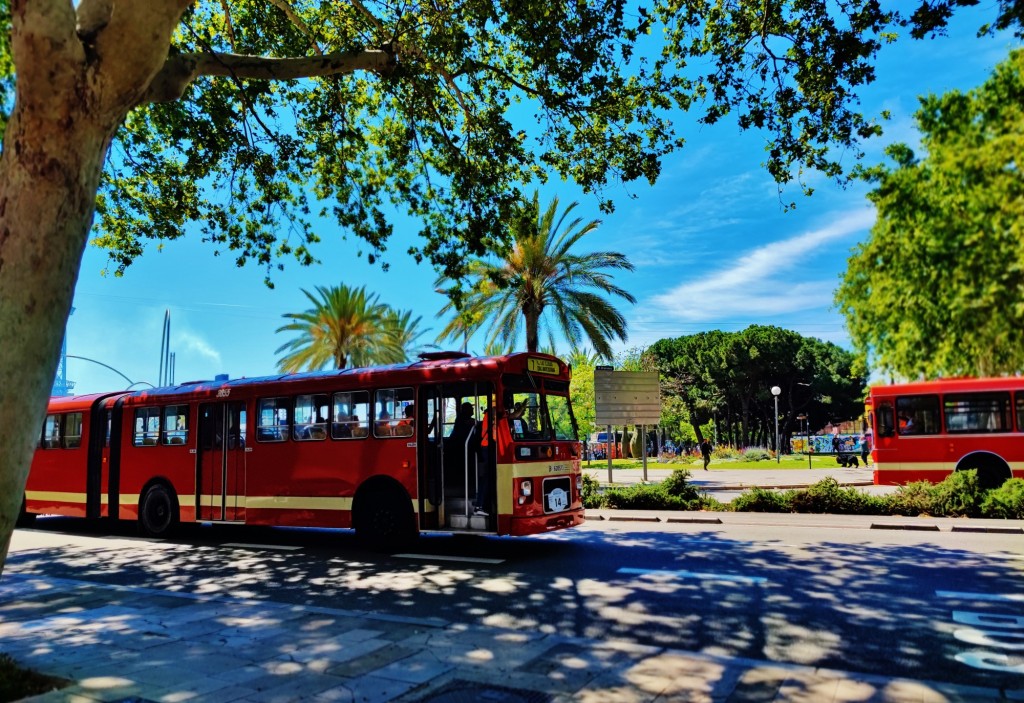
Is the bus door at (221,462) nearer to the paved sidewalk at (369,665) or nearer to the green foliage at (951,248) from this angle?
the paved sidewalk at (369,665)

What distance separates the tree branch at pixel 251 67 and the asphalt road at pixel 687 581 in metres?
5.41

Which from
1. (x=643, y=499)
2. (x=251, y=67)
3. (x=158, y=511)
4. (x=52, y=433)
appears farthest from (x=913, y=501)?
(x=52, y=433)

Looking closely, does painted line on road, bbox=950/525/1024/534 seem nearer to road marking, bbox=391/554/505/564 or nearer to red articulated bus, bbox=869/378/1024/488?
red articulated bus, bbox=869/378/1024/488

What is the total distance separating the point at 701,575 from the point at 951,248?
79.5 ft

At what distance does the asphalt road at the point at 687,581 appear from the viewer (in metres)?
5.85

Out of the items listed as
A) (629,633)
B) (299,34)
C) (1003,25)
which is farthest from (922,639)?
(299,34)

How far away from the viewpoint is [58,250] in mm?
4402

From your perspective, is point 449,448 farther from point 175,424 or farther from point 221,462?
point 175,424

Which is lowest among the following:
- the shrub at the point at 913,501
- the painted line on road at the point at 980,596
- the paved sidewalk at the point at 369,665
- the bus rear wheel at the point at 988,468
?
the painted line on road at the point at 980,596

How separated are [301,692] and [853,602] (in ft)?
18.1

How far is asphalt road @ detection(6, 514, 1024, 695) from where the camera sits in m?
5.85

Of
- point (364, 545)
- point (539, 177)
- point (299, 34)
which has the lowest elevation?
point (364, 545)

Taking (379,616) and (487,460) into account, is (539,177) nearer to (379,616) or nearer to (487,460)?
(487,460)

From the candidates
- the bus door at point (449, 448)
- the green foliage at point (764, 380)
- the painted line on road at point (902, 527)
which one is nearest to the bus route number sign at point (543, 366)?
the bus door at point (449, 448)
